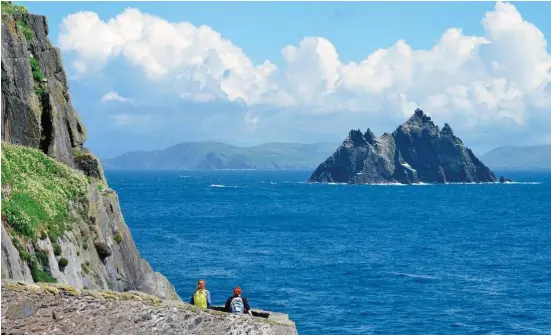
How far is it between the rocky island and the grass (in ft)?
0.22

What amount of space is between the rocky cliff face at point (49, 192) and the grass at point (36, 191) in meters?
0.06

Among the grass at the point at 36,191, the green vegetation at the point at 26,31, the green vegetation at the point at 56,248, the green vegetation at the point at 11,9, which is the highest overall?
the green vegetation at the point at 11,9

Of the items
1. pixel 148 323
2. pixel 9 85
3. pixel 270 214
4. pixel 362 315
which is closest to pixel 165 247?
pixel 362 315

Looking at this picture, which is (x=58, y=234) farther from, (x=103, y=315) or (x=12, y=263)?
(x=103, y=315)

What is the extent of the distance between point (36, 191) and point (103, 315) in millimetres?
18259

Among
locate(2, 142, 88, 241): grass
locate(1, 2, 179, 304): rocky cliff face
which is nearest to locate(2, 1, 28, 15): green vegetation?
locate(1, 2, 179, 304): rocky cliff face

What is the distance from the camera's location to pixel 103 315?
59.3 feet

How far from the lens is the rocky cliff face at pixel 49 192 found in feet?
99.9

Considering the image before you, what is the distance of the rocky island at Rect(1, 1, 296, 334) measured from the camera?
1753cm

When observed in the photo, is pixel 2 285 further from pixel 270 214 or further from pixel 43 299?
pixel 270 214

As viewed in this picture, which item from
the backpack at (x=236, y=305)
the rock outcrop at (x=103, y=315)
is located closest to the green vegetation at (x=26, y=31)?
the backpack at (x=236, y=305)

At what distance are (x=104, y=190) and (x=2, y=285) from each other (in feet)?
104

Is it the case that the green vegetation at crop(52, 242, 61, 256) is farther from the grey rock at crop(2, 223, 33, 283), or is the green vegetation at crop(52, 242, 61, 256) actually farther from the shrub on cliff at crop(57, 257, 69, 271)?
the grey rock at crop(2, 223, 33, 283)

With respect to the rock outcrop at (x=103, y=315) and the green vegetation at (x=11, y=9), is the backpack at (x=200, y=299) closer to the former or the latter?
the rock outcrop at (x=103, y=315)
